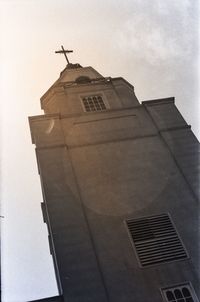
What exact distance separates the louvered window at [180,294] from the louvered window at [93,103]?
1260 centimetres

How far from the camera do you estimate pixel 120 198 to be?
19.5 meters

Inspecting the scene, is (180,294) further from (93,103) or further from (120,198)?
(93,103)

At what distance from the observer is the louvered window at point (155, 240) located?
17.3 metres

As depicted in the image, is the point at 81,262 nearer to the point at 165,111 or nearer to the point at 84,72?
the point at 165,111

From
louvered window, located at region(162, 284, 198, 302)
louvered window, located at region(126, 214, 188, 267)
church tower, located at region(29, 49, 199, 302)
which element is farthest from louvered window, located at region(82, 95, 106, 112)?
louvered window, located at region(162, 284, 198, 302)

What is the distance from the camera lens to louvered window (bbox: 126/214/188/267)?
56.6ft

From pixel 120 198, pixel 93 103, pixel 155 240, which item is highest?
pixel 93 103

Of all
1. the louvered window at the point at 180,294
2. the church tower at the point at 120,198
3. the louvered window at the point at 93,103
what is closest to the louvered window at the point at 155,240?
the church tower at the point at 120,198

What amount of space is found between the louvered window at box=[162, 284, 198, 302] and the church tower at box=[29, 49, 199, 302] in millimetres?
33

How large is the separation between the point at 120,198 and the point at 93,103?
29.5 ft

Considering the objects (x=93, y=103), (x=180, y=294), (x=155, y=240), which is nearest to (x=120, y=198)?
(x=155, y=240)

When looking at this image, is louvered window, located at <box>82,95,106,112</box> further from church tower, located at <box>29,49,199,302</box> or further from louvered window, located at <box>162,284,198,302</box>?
louvered window, located at <box>162,284,198,302</box>

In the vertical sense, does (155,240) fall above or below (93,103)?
below

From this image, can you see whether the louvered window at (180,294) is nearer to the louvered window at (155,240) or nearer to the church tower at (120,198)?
the church tower at (120,198)
